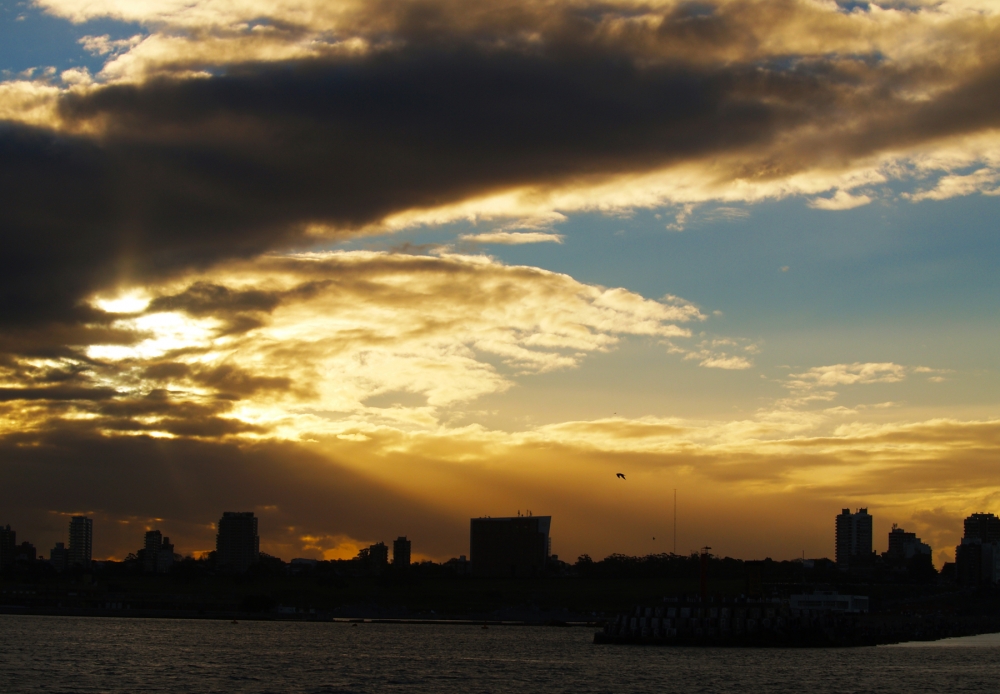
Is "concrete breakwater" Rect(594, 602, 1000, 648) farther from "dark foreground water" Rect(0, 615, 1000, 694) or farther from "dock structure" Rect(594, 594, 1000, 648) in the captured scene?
"dark foreground water" Rect(0, 615, 1000, 694)

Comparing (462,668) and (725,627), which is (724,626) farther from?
(462,668)

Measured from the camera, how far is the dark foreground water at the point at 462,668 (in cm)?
11594

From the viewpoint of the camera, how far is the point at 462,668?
14025cm

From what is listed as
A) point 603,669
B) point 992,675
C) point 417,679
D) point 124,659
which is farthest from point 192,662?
point 992,675

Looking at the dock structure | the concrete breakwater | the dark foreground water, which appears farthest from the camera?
the dock structure

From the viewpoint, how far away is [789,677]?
13012 cm

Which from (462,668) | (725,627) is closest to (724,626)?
(725,627)

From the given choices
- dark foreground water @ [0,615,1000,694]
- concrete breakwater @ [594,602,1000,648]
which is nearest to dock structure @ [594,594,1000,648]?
concrete breakwater @ [594,602,1000,648]

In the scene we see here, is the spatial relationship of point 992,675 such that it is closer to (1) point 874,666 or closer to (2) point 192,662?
(1) point 874,666

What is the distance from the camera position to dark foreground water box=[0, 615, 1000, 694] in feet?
380

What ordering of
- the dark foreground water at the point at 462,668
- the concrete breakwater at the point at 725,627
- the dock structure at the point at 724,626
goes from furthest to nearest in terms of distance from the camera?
the dock structure at the point at 724,626 → the concrete breakwater at the point at 725,627 → the dark foreground water at the point at 462,668

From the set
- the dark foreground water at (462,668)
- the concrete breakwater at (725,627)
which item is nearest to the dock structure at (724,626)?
the concrete breakwater at (725,627)

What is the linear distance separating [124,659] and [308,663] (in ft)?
78.7

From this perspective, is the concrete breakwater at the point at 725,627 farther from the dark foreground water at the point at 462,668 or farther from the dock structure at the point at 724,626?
the dark foreground water at the point at 462,668
